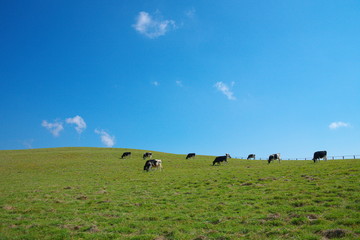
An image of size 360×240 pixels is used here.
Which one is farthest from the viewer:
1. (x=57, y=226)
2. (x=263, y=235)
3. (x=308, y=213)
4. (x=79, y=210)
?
(x=79, y=210)

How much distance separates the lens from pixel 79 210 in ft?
45.1

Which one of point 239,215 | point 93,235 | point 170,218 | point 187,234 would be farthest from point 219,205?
point 93,235

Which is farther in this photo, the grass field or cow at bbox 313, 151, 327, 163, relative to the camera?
cow at bbox 313, 151, 327, 163

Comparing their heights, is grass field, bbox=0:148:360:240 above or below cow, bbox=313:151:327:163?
below

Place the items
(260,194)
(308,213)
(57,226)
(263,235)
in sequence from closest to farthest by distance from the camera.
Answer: (263,235)
(308,213)
(57,226)
(260,194)

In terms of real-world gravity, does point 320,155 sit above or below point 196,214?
above

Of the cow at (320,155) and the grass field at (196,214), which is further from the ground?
the cow at (320,155)

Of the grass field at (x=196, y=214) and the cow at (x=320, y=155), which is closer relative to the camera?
the grass field at (x=196, y=214)

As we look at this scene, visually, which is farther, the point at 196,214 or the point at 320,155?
the point at 320,155

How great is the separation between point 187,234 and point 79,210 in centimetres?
841

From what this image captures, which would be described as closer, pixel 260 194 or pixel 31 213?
pixel 31 213

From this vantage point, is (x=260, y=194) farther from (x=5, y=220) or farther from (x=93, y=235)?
(x=5, y=220)

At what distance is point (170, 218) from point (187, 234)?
258 centimetres

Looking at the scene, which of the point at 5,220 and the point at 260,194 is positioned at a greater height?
the point at 260,194
